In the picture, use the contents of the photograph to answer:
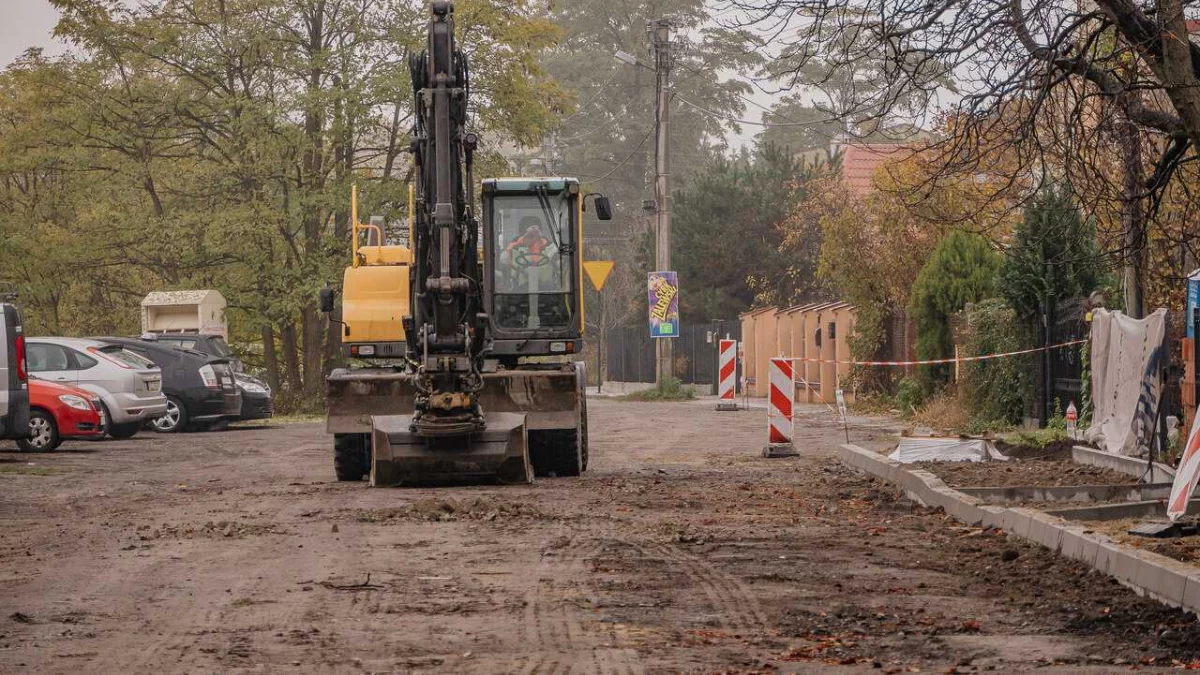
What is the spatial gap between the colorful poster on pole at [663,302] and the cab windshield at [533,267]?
64.8 ft

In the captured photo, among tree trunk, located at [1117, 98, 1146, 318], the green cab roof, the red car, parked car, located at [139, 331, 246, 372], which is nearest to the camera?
tree trunk, located at [1117, 98, 1146, 318]

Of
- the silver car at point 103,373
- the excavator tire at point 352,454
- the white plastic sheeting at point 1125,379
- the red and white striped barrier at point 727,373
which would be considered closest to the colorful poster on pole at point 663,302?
the red and white striped barrier at point 727,373

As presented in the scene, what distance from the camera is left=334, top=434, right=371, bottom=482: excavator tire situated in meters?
16.3

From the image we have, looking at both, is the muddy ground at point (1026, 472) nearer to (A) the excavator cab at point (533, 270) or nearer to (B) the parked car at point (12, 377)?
(A) the excavator cab at point (533, 270)

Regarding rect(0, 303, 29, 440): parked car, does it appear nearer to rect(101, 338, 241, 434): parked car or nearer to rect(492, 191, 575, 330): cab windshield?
rect(492, 191, 575, 330): cab windshield

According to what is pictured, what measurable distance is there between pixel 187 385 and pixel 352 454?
1138 cm

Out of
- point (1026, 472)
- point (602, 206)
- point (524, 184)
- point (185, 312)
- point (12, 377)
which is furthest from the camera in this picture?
point (185, 312)

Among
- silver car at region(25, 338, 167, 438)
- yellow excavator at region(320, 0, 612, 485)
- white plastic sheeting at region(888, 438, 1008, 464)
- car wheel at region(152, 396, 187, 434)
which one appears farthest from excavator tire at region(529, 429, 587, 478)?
car wheel at region(152, 396, 187, 434)

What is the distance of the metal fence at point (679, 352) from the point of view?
46469 millimetres

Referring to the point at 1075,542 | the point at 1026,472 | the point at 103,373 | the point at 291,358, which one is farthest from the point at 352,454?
the point at 291,358

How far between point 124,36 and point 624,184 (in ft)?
113

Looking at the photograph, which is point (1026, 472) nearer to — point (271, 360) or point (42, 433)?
point (42, 433)

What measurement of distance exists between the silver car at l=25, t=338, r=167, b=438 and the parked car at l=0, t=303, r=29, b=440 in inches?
193

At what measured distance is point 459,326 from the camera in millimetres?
15891
